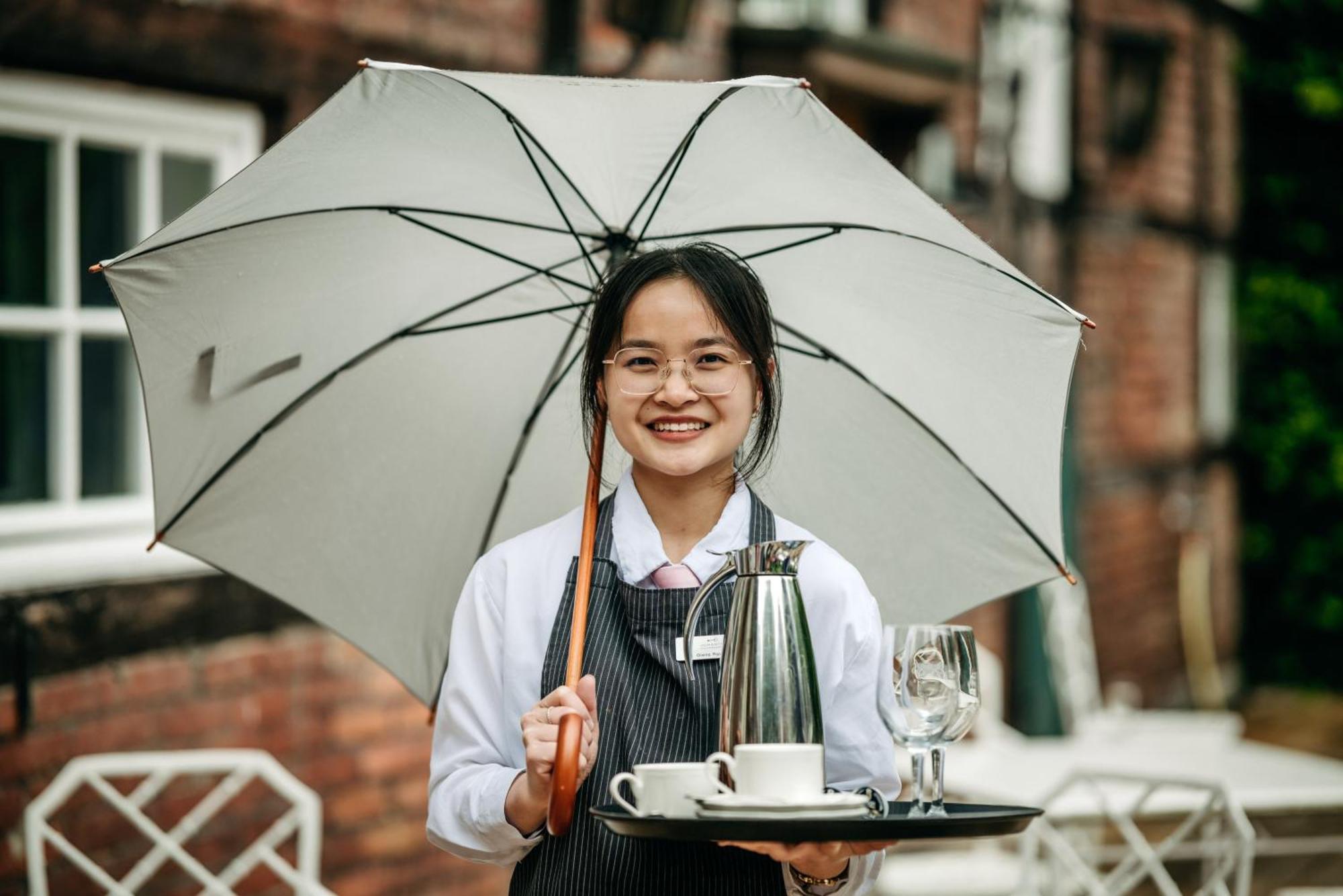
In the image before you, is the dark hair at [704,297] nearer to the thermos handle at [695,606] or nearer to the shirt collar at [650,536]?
the shirt collar at [650,536]

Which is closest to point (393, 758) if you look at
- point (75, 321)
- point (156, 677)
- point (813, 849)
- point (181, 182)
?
point (156, 677)

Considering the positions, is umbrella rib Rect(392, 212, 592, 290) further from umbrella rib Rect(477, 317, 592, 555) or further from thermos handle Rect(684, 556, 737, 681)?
thermos handle Rect(684, 556, 737, 681)

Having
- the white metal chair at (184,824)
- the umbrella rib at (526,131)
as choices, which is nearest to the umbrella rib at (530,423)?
the umbrella rib at (526,131)

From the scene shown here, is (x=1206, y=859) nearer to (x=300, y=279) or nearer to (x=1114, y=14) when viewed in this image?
(x=300, y=279)

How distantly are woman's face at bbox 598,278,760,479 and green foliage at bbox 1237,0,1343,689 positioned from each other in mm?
9501

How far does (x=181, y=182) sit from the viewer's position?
4.33 metres

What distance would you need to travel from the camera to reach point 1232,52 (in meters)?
10.9

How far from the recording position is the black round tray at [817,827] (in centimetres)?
173

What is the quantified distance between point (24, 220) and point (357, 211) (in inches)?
75.5

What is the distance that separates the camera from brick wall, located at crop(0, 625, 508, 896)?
3830 mm

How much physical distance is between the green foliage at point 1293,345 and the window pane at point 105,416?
8.52m

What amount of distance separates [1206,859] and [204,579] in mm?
2756

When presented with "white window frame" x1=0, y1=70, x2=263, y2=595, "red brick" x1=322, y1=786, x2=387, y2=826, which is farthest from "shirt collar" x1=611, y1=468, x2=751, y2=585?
"red brick" x1=322, y1=786, x2=387, y2=826

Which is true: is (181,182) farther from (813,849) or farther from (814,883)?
(813,849)
